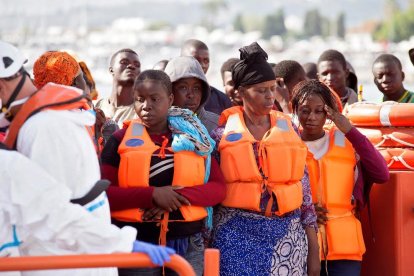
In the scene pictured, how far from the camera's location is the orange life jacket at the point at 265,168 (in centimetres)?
590

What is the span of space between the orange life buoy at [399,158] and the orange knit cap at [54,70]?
7.65 feet

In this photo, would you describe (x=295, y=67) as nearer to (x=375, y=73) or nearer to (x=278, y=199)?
(x=375, y=73)

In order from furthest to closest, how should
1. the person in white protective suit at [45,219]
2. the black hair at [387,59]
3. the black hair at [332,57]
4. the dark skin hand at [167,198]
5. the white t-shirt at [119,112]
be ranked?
the black hair at [332,57] < the black hair at [387,59] < the white t-shirt at [119,112] < the dark skin hand at [167,198] < the person in white protective suit at [45,219]

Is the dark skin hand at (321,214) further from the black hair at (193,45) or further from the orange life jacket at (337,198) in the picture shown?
the black hair at (193,45)

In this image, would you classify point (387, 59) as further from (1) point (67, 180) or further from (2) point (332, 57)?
(1) point (67, 180)

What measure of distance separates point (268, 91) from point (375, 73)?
3293 millimetres

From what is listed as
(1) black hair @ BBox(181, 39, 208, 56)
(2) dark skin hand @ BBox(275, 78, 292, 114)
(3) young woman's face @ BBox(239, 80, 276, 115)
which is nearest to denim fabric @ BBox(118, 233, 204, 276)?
(3) young woman's face @ BBox(239, 80, 276, 115)

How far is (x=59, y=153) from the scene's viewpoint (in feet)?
14.2

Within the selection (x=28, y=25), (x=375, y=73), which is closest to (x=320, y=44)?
(x=28, y=25)

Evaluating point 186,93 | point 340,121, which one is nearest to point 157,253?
point 340,121

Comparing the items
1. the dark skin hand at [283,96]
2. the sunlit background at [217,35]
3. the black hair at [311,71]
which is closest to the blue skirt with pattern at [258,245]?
the dark skin hand at [283,96]

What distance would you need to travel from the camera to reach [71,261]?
161 inches

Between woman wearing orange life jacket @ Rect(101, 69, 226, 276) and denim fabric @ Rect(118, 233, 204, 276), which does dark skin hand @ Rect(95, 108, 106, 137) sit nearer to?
woman wearing orange life jacket @ Rect(101, 69, 226, 276)

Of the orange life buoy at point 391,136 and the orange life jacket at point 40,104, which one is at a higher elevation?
the orange life jacket at point 40,104
